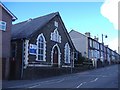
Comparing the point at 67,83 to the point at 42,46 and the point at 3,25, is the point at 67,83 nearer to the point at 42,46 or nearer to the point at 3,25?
the point at 3,25

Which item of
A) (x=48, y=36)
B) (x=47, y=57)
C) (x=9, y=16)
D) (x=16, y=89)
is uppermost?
(x=9, y=16)

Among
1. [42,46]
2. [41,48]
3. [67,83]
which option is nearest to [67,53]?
[42,46]

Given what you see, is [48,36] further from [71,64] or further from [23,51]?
[71,64]

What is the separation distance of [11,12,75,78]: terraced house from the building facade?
1547 millimetres

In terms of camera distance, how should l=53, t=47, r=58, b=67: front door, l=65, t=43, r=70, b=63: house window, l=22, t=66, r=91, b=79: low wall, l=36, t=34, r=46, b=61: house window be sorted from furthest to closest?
l=65, t=43, r=70, b=63: house window
l=53, t=47, r=58, b=67: front door
l=36, t=34, r=46, b=61: house window
l=22, t=66, r=91, b=79: low wall

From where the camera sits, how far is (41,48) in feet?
98.4

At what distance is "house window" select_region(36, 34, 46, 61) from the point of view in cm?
2936

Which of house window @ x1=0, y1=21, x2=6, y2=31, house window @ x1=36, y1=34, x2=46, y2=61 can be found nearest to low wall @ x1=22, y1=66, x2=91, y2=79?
house window @ x1=36, y1=34, x2=46, y2=61

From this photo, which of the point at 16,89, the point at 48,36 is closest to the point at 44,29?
the point at 48,36

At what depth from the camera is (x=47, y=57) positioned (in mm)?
31047

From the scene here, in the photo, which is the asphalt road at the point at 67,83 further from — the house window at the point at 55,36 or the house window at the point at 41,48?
the house window at the point at 55,36

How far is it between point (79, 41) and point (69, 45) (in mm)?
19960

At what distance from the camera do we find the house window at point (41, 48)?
1156 inches

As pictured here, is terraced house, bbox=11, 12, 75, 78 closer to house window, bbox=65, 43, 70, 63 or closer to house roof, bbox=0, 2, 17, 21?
house window, bbox=65, 43, 70, 63
